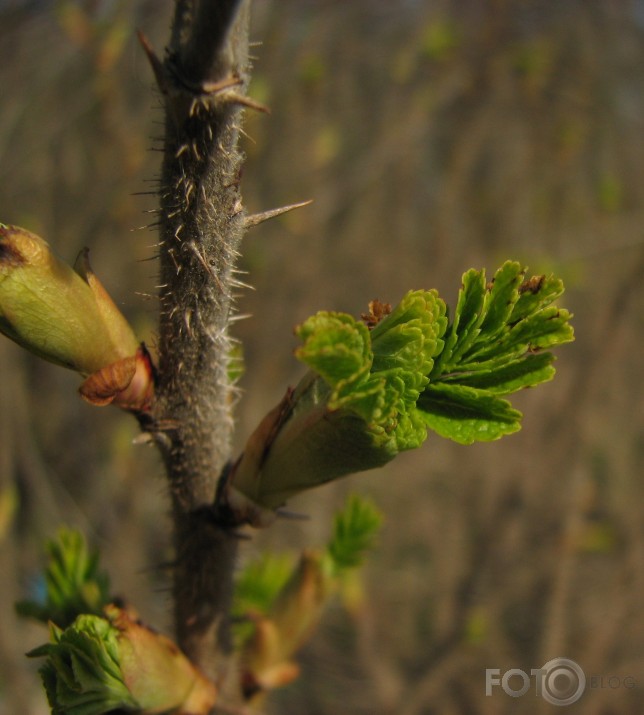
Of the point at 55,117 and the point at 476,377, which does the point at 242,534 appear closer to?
the point at 476,377

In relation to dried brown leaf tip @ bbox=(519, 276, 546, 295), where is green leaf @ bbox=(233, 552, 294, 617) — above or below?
below

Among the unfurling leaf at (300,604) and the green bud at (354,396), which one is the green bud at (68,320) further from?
the unfurling leaf at (300,604)

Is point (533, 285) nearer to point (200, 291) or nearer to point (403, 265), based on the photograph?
point (200, 291)

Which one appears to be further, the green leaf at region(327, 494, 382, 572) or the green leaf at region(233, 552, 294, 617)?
the green leaf at region(233, 552, 294, 617)

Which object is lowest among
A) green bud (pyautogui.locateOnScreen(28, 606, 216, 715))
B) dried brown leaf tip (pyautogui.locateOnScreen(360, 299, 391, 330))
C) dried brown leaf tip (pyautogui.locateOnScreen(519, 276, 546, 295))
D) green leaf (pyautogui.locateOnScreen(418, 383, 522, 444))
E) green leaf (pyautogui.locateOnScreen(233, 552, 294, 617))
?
green leaf (pyautogui.locateOnScreen(233, 552, 294, 617))

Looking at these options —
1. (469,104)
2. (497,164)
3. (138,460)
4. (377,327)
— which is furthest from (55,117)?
(377,327)

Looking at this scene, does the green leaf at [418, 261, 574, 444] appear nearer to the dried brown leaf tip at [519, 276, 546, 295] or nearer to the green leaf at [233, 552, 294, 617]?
the dried brown leaf tip at [519, 276, 546, 295]

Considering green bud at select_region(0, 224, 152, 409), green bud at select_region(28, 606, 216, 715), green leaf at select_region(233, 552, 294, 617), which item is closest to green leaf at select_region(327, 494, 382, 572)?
green leaf at select_region(233, 552, 294, 617)
